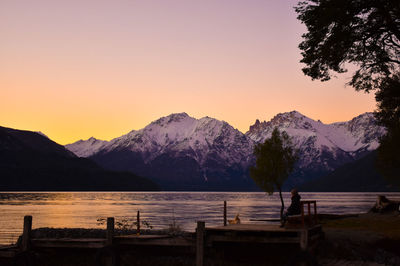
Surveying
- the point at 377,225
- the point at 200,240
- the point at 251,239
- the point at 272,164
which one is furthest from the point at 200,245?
the point at 272,164

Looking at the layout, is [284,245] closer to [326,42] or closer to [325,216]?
[326,42]

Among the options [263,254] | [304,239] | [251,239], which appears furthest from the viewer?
[263,254]

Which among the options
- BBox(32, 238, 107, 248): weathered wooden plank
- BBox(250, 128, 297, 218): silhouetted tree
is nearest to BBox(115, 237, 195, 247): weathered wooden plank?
BBox(32, 238, 107, 248): weathered wooden plank

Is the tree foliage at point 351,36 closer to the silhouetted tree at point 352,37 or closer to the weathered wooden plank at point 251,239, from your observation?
the silhouetted tree at point 352,37

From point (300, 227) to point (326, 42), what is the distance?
14528 millimetres

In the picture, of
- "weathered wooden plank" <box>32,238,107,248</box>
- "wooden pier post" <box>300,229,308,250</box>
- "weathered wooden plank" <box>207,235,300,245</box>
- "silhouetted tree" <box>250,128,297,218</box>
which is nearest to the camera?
"wooden pier post" <box>300,229,308,250</box>

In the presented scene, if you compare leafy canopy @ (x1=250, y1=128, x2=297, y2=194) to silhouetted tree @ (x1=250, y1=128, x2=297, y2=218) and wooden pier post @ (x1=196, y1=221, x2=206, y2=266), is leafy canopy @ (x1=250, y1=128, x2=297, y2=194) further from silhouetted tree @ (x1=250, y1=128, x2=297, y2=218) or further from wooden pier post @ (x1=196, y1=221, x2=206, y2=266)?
wooden pier post @ (x1=196, y1=221, x2=206, y2=266)

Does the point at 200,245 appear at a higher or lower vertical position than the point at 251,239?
lower

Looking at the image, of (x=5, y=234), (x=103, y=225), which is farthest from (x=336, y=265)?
(x=103, y=225)

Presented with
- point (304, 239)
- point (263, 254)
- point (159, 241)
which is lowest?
point (263, 254)

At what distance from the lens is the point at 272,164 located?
82688 mm

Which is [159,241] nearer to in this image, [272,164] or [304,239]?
[304,239]

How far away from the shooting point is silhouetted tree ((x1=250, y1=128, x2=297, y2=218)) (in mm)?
81750

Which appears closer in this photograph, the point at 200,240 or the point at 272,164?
the point at 200,240
